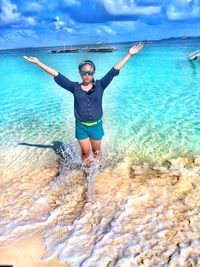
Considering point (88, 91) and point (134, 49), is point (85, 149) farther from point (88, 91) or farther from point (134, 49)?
point (134, 49)

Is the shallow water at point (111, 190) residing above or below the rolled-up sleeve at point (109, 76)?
below

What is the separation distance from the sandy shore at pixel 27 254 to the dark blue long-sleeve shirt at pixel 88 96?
2186 millimetres

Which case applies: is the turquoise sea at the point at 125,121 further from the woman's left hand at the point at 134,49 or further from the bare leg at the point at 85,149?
the woman's left hand at the point at 134,49

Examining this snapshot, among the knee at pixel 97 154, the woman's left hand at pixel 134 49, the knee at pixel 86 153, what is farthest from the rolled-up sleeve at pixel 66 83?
the knee at pixel 97 154

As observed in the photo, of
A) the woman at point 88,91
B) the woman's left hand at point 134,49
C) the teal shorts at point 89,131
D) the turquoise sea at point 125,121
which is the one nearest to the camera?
the woman at point 88,91

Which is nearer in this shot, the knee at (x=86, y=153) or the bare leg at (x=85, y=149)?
the bare leg at (x=85, y=149)

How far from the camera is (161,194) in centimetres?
623

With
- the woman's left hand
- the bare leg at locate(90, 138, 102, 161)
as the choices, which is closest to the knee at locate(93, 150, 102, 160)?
the bare leg at locate(90, 138, 102, 161)

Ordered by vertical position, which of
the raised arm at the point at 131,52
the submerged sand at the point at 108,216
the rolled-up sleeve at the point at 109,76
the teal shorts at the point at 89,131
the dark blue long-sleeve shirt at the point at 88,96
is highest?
the raised arm at the point at 131,52

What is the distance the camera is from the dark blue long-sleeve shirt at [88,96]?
5.87 metres

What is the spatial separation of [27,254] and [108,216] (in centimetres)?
147

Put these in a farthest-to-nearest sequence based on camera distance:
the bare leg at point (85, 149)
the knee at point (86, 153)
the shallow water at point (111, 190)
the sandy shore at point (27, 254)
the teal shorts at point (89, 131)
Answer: the knee at point (86, 153), the bare leg at point (85, 149), the teal shorts at point (89, 131), the shallow water at point (111, 190), the sandy shore at point (27, 254)

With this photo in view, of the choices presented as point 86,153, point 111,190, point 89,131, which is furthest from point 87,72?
point 111,190

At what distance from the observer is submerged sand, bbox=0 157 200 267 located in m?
4.70
